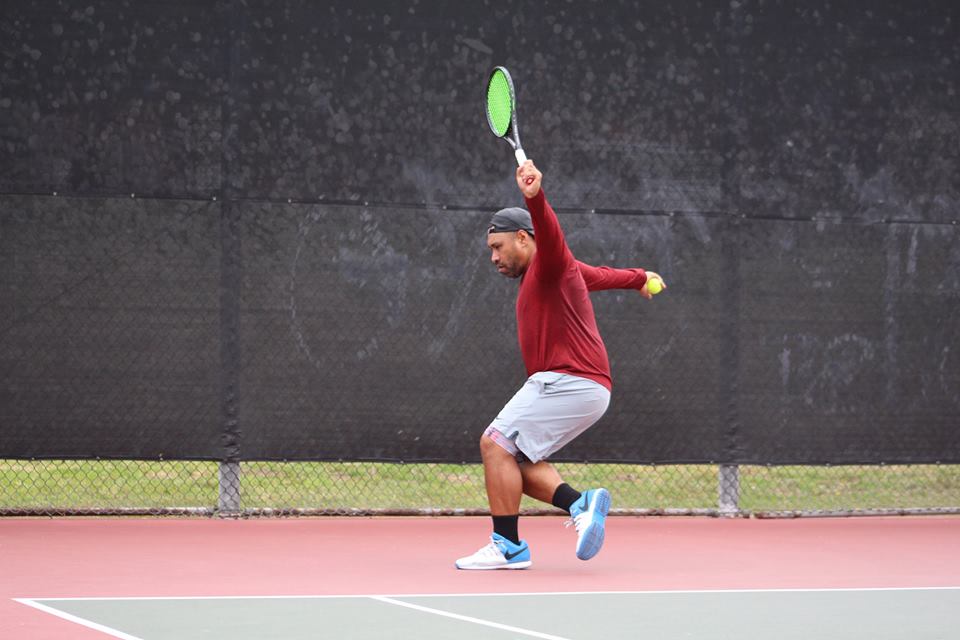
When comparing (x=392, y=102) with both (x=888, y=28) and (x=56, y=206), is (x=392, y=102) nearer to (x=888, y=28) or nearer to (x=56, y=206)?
(x=56, y=206)

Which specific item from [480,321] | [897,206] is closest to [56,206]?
[480,321]

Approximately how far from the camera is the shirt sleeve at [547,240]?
593 cm

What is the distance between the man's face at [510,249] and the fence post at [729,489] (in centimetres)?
271

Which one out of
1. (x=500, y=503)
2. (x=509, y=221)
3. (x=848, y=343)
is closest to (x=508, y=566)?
(x=500, y=503)

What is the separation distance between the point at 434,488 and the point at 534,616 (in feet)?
17.5

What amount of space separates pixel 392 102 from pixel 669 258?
1676 mm

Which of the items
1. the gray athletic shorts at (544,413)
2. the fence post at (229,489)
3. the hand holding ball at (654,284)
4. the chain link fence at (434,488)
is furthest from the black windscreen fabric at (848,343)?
the fence post at (229,489)

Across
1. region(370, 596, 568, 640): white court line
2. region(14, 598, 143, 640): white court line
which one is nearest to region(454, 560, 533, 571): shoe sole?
region(370, 596, 568, 640): white court line

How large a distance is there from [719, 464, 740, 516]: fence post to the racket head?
283cm

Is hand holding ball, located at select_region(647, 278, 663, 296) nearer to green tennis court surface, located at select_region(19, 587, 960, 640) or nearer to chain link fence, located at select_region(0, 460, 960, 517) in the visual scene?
green tennis court surface, located at select_region(19, 587, 960, 640)

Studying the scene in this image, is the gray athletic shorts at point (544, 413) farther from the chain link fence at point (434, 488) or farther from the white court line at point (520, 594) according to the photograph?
the chain link fence at point (434, 488)

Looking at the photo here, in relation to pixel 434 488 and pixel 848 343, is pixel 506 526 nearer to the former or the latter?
pixel 848 343

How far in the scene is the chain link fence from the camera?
900 centimetres

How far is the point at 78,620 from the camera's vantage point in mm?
5016
